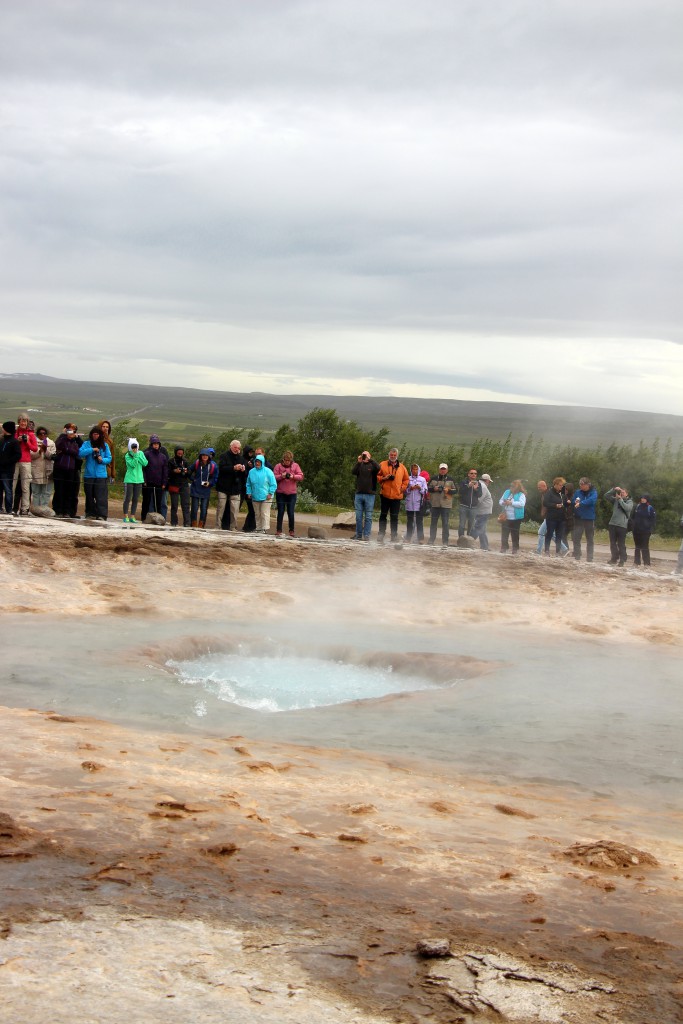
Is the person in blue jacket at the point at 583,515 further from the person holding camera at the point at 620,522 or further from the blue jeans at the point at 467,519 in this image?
the blue jeans at the point at 467,519

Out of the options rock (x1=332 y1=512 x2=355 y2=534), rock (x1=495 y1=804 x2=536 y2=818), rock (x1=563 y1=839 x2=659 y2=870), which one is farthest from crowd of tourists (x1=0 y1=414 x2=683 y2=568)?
rock (x1=563 y1=839 x2=659 y2=870)

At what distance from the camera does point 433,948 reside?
3246 mm

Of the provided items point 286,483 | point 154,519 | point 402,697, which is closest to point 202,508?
point 154,519

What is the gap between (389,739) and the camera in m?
6.05

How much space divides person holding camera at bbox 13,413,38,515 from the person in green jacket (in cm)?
117

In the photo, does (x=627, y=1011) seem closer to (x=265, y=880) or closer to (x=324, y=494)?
(x=265, y=880)

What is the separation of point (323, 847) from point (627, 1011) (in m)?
1.39

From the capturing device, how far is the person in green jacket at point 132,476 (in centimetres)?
1312

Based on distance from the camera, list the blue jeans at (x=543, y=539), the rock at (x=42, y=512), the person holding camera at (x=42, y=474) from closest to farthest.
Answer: the rock at (x=42, y=512)
the person holding camera at (x=42, y=474)
the blue jeans at (x=543, y=539)

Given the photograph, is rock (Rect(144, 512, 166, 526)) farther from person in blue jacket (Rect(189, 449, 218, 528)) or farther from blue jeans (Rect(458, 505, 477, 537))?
blue jeans (Rect(458, 505, 477, 537))

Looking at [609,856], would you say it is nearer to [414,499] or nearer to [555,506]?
[414,499]

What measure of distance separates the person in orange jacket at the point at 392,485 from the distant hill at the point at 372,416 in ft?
257

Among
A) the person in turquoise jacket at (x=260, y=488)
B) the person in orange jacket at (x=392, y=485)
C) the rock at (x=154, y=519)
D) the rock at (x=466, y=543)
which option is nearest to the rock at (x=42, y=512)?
the rock at (x=154, y=519)

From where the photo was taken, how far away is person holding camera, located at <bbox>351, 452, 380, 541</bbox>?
13.4m
